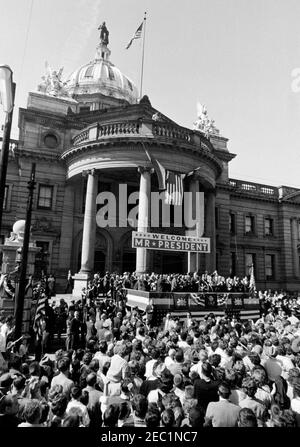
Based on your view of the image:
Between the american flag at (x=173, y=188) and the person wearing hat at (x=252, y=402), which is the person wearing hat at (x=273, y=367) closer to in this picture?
the person wearing hat at (x=252, y=402)

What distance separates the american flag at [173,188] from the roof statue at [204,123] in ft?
50.1

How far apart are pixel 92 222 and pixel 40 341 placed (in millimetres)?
13745

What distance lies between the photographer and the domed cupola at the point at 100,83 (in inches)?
1613

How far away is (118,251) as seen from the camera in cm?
2714

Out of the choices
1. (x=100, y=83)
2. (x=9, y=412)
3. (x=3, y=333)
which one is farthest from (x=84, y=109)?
(x=9, y=412)

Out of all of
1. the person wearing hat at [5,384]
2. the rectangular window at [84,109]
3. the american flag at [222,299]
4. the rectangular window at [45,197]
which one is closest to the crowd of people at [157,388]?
the person wearing hat at [5,384]

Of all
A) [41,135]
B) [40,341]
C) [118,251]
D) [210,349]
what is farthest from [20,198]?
[210,349]

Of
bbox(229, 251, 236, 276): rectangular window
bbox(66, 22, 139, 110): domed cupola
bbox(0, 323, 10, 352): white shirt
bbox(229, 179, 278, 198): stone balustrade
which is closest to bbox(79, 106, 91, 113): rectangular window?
bbox(66, 22, 139, 110): domed cupola

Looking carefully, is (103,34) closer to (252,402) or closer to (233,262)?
(233,262)

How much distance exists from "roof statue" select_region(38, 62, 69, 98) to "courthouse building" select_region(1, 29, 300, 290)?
0.33ft

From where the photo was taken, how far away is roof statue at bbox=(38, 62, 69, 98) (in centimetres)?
2950

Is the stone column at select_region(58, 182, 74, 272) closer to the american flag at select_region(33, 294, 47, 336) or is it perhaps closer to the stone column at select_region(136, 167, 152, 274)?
the stone column at select_region(136, 167, 152, 274)

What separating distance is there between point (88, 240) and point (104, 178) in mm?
7565

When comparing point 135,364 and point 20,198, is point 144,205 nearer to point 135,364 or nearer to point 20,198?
point 20,198
